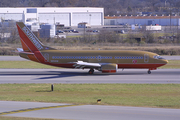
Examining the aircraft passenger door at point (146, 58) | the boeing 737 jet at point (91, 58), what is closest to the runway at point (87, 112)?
the boeing 737 jet at point (91, 58)

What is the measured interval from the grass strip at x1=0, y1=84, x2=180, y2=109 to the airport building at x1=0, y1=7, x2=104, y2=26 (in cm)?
9644

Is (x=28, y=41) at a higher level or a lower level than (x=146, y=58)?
higher

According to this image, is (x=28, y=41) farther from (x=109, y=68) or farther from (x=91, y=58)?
(x=109, y=68)

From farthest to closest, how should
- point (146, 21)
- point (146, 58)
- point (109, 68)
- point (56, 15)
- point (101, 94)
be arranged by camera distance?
point (146, 21), point (56, 15), point (146, 58), point (109, 68), point (101, 94)

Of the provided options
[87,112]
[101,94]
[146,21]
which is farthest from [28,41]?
[146,21]

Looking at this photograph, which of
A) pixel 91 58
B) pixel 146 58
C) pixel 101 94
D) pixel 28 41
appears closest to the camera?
pixel 101 94

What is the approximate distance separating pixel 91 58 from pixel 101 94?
1317 cm

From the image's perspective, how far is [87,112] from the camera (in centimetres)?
1742

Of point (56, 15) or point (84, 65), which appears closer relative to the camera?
point (84, 65)

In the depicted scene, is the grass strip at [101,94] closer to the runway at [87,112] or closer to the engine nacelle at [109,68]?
the runway at [87,112]

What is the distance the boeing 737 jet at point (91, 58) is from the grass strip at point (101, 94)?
8.43 metres

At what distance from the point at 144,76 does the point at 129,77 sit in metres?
2.30

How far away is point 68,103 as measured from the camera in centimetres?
2091

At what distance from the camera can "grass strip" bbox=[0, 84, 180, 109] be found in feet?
70.9
